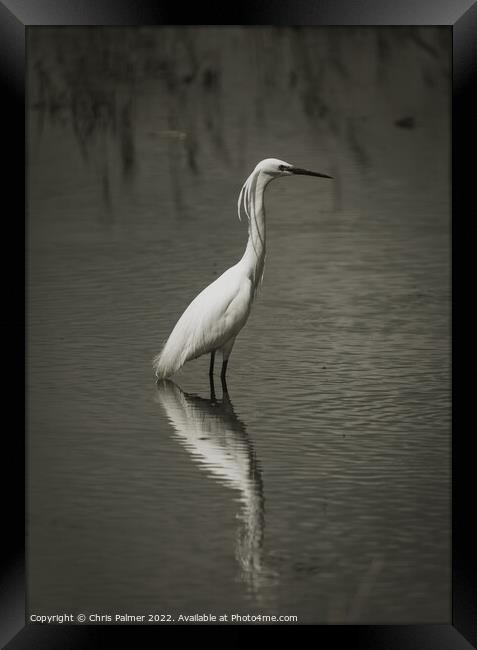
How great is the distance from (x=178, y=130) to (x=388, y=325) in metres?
0.56

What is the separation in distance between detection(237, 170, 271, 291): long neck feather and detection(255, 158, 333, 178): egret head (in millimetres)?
19

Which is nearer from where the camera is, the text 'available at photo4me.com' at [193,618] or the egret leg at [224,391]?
the text 'available at photo4me.com' at [193,618]

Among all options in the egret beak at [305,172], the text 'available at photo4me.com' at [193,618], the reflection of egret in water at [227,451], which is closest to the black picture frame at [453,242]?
the text 'available at photo4me.com' at [193,618]

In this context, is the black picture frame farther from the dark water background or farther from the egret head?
the egret head

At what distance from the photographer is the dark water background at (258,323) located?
92.2 inches

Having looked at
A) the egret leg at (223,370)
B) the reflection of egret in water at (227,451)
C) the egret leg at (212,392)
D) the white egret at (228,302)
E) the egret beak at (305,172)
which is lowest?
the reflection of egret in water at (227,451)

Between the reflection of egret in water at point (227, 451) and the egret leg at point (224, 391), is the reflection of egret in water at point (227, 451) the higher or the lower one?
the lower one

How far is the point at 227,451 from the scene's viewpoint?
249 centimetres

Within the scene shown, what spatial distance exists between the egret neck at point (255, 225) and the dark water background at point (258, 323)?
35 millimetres

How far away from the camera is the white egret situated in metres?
2.56

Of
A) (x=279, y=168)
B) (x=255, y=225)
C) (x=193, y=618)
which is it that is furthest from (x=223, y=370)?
(x=193, y=618)

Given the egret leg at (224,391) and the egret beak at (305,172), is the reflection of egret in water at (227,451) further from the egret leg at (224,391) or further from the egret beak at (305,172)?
the egret beak at (305,172)

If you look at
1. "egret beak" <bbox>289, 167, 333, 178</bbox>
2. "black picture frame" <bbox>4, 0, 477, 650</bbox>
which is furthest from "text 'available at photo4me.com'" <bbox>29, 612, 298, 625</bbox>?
"egret beak" <bbox>289, 167, 333, 178</bbox>

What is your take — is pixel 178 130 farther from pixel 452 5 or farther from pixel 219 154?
pixel 452 5
